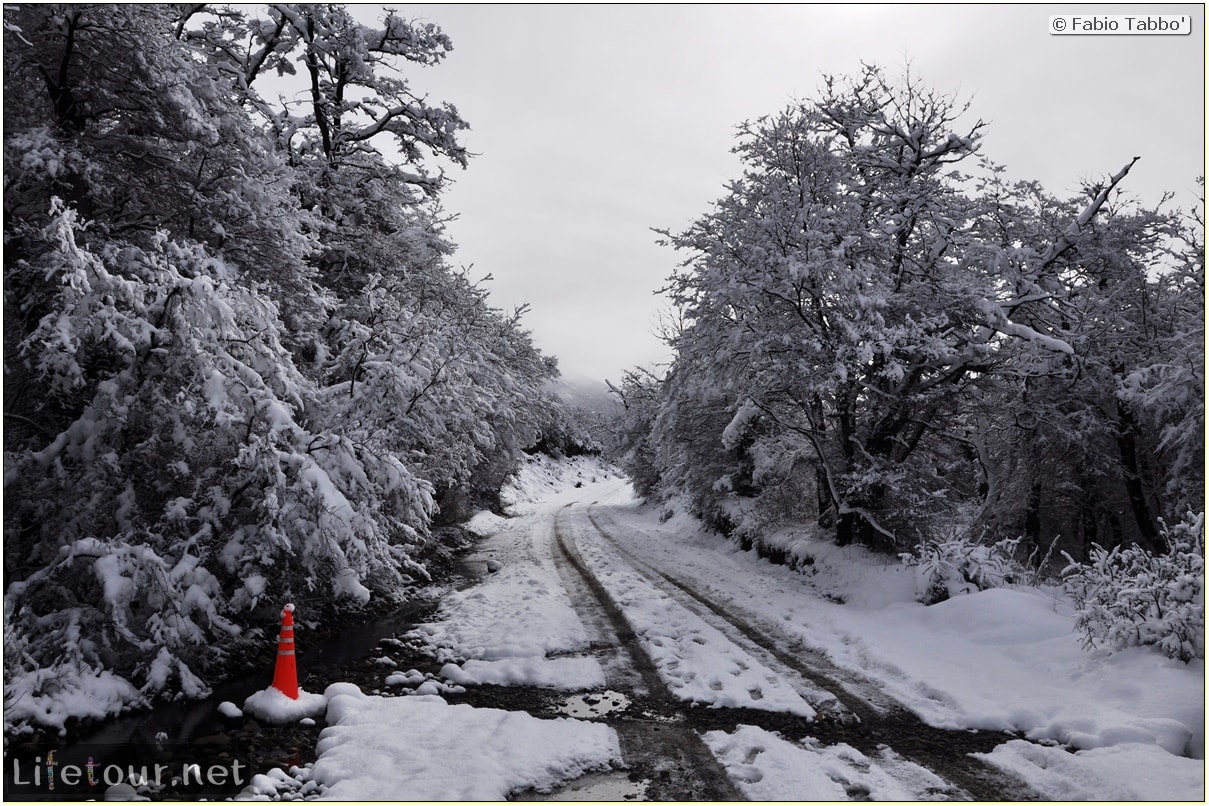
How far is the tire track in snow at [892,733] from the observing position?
15.1 ft

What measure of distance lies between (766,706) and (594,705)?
1.68 metres

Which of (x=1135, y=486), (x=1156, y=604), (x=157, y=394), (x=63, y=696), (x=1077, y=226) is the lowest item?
(x=63, y=696)

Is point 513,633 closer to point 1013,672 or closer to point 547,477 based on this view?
point 1013,672

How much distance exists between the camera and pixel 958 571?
32.3 ft

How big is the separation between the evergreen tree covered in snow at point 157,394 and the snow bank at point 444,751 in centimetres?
195

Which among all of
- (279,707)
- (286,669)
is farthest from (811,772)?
(286,669)

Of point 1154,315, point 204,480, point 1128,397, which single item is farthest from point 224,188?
point 1154,315

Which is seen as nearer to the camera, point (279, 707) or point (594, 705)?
point (279, 707)

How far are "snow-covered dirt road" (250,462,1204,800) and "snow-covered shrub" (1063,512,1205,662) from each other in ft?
0.73

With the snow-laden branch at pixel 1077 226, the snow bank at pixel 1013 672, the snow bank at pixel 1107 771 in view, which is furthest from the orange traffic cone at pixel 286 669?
the snow-laden branch at pixel 1077 226

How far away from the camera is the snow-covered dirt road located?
4531 millimetres

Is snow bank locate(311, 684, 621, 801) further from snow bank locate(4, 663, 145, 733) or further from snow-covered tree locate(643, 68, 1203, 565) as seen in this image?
snow-covered tree locate(643, 68, 1203, 565)

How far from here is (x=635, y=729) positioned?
218 inches

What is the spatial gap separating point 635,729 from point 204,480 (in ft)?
17.6
